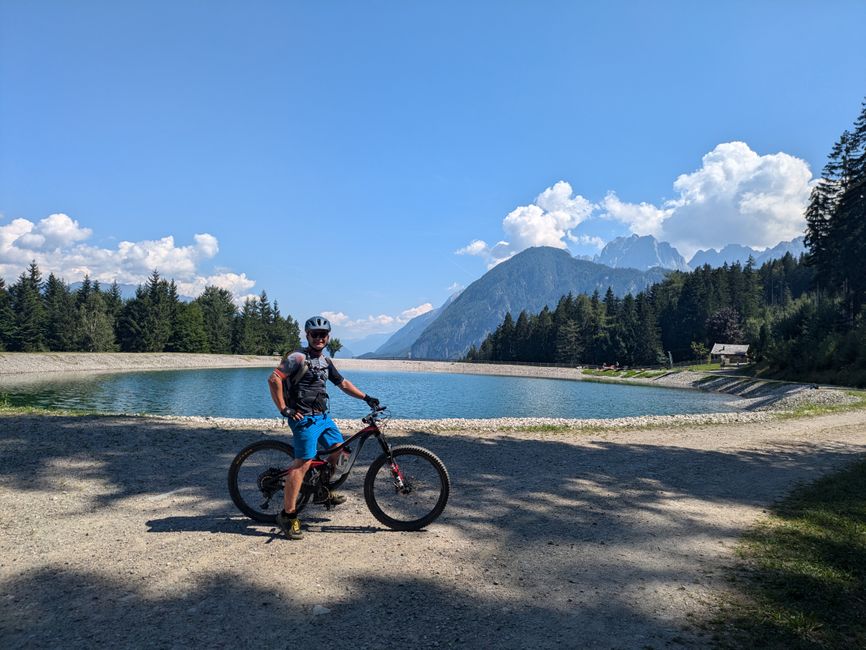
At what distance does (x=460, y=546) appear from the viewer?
6.54 m

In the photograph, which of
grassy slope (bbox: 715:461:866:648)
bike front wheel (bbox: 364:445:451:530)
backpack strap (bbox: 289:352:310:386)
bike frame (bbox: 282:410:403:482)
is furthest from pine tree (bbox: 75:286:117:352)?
grassy slope (bbox: 715:461:866:648)

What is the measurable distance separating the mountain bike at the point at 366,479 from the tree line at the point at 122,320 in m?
88.5

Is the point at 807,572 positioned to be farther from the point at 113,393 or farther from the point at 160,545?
the point at 113,393

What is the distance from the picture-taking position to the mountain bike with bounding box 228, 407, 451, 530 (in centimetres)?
698

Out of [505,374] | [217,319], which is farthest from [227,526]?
[217,319]

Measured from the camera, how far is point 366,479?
714cm

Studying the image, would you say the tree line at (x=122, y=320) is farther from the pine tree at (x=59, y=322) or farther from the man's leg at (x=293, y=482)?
the man's leg at (x=293, y=482)

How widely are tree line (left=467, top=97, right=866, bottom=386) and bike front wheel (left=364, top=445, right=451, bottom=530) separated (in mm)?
51011

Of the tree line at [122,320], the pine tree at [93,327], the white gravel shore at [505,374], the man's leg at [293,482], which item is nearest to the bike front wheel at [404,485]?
the man's leg at [293,482]

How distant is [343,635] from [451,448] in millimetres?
9748

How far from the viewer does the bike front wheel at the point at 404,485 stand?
23.3 feet

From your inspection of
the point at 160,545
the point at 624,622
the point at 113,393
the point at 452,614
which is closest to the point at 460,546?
the point at 452,614

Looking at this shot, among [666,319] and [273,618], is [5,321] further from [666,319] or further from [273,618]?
[666,319]

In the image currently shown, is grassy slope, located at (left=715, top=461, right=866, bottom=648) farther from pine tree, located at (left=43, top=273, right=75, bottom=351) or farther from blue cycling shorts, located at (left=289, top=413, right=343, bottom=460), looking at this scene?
pine tree, located at (left=43, top=273, right=75, bottom=351)
